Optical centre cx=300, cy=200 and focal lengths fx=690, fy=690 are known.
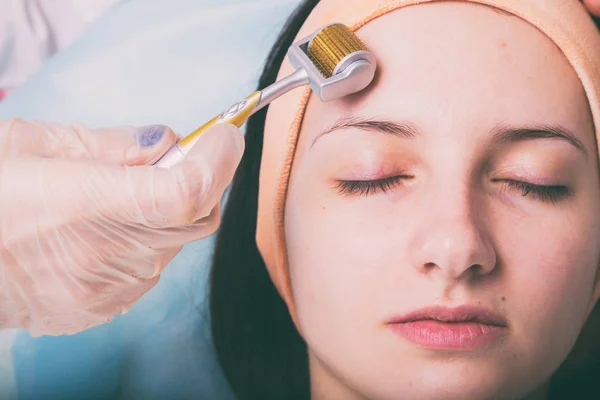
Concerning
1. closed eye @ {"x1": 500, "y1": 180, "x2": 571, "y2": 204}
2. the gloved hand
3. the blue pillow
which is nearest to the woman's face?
closed eye @ {"x1": 500, "y1": 180, "x2": 571, "y2": 204}

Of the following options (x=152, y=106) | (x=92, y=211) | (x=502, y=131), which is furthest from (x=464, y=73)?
(x=152, y=106)

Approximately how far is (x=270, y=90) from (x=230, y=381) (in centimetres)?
75

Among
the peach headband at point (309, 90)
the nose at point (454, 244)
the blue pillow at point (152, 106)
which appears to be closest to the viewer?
the nose at point (454, 244)

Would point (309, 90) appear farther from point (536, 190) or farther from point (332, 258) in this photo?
point (536, 190)

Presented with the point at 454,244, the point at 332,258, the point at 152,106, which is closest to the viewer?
the point at 454,244

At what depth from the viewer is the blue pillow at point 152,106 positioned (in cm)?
157

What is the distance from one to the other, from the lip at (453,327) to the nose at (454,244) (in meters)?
0.05

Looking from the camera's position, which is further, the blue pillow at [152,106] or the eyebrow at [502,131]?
the blue pillow at [152,106]

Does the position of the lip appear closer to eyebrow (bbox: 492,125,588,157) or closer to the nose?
the nose

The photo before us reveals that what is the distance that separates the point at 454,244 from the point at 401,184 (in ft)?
0.47

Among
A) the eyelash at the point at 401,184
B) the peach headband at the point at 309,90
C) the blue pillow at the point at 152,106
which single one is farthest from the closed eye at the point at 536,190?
the blue pillow at the point at 152,106

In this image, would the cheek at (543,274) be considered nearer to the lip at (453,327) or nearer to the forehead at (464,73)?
the lip at (453,327)

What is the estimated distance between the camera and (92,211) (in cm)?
104

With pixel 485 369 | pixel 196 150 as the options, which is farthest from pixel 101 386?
pixel 485 369
